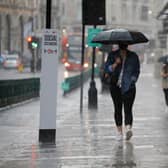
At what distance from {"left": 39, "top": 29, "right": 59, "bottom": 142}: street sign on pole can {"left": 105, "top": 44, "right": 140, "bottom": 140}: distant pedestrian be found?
1.14 metres

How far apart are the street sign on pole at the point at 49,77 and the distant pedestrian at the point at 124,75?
1142 millimetres

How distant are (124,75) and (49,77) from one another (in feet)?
4.63

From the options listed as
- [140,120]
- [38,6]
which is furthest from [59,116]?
[38,6]

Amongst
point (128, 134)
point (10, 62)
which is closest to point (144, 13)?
point (10, 62)

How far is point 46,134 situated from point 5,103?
39.2 feet

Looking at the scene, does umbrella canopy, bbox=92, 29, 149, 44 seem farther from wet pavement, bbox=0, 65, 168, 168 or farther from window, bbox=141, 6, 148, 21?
window, bbox=141, 6, 148, 21

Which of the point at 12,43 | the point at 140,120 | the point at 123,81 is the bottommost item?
the point at 12,43

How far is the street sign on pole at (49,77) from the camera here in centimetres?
1284

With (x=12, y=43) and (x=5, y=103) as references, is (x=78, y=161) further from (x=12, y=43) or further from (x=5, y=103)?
(x=12, y=43)

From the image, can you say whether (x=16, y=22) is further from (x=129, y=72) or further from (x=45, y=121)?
(x=45, y=121)

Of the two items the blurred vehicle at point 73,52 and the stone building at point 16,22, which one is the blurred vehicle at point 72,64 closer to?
the blurred vehicle at point 73,52

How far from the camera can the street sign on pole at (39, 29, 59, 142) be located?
1284cm

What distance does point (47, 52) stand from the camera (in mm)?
12844

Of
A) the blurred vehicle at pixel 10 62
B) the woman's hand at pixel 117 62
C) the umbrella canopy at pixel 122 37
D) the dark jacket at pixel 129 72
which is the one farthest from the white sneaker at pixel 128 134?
the blurred vehicle at pixel 10 62
